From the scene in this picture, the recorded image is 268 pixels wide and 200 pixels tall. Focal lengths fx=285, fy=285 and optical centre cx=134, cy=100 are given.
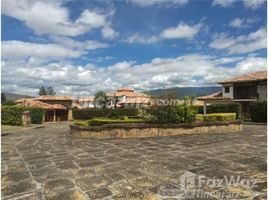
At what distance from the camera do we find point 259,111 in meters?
24.8

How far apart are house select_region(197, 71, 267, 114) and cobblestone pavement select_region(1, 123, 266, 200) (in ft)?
79.8

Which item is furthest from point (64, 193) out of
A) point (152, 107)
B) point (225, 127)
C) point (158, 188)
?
point (225, 127)

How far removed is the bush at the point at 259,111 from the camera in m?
24.3

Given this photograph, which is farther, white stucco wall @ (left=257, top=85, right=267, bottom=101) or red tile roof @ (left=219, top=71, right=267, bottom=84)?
red tile roof @ (left=219, top=71, right=267, bottom=84)

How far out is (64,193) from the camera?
17.1ft

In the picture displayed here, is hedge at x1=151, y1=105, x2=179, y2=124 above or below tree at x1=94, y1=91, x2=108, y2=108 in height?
A: below

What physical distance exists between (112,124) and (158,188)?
28.0 feet

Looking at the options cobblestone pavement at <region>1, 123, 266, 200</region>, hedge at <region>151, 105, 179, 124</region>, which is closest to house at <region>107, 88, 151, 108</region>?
hedge at <region>151, 105, 179, 124</region>

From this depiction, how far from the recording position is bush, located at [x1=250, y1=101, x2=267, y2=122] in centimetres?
2427

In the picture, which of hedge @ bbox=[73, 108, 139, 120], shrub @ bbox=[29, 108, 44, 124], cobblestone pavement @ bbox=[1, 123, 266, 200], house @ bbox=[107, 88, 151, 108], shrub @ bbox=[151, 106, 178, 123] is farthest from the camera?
house @ bbox=[107, 88, 151, 108]

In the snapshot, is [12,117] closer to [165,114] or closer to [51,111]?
[51,111]

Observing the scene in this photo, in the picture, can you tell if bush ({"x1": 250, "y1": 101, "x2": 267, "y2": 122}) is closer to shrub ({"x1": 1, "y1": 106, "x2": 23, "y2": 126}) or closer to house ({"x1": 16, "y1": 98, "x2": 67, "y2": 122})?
shrub ({"x1": 1, "y1": 106, "x2": 23, "y2": 126})

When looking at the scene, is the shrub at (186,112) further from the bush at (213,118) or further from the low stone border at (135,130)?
the bush at (213,118)

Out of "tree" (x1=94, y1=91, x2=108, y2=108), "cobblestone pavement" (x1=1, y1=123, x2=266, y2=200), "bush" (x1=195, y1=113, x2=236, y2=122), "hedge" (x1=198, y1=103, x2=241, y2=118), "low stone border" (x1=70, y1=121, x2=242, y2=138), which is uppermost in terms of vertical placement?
"tree" (x1=94, y1=91, x2=108, y2=108)
